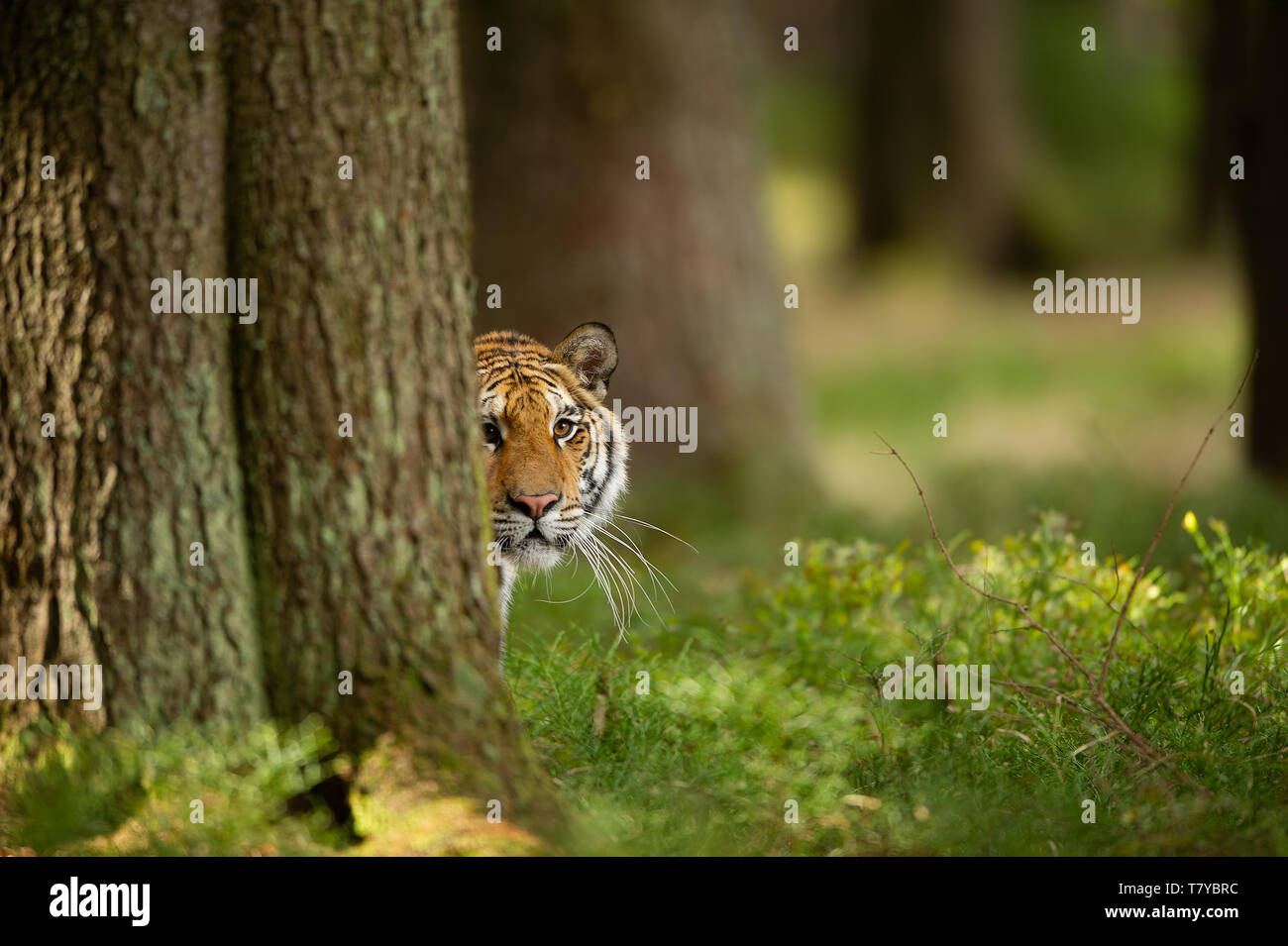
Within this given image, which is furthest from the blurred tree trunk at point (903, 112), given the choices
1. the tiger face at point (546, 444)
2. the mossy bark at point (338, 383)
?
the mossy bark at point (338, 383)

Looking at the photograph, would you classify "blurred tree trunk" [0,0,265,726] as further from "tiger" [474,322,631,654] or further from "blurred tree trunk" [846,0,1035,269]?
"blurred tree trunk" [846,0,1035,269]

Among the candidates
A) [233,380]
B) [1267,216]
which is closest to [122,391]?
[233,380]

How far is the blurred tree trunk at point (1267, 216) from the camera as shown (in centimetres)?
732

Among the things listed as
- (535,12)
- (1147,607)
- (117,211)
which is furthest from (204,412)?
(535,12)

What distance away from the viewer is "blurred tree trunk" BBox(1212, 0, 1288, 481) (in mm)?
7324

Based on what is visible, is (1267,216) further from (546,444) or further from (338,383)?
(338,383)

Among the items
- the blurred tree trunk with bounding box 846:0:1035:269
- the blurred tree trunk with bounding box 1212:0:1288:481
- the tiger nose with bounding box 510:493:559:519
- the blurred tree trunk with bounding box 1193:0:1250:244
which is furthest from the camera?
the blurred tree trunk with bounding box 846:0:1035:269

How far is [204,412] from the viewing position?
11.0 ft

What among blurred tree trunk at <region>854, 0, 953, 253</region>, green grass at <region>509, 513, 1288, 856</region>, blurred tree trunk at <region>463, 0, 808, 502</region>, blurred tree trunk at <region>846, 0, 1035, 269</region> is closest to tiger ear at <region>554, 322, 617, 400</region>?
green grass at <region>509, 513, 1288, 856</region>

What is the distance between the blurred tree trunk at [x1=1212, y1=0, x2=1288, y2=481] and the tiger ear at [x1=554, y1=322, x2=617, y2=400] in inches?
168

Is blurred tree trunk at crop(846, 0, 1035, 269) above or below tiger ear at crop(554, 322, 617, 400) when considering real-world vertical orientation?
above

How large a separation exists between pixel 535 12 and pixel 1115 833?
6.55 metres

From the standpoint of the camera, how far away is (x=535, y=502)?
14.5ft
